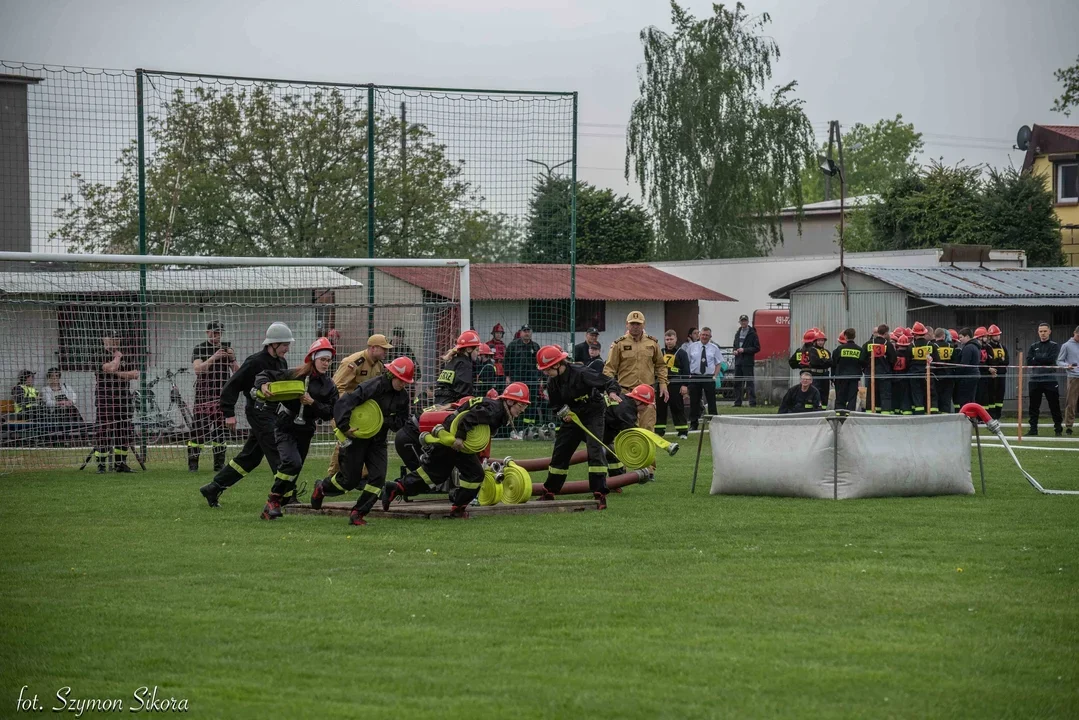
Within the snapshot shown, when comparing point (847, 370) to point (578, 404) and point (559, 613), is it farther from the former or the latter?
point (559, 613)

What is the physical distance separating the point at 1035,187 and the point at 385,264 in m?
35.2

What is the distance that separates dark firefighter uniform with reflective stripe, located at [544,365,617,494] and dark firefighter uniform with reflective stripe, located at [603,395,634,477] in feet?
1.84

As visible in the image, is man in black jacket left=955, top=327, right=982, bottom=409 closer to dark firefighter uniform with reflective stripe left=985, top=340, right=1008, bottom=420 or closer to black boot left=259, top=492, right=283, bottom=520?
dark firefighter uniform with reflective stripe left=985, top=340, right=1008, bottom=420

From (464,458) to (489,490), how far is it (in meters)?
0.88

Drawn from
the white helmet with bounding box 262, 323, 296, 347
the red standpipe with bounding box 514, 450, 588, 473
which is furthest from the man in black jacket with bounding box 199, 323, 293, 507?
the red standpipe with bounding box 514, 450, 588, 473

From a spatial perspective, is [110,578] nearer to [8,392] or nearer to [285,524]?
[285,524]

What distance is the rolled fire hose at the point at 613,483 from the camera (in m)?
14.7

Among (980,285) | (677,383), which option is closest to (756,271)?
(980,285)

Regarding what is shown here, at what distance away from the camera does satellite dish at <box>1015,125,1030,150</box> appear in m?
54.0

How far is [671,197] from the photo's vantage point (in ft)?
173

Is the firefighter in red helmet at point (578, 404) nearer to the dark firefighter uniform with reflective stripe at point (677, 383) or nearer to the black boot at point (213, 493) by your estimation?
the black boot at point (213, 493)

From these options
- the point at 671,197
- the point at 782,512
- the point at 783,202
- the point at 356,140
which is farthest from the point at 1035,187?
the point at 782,512

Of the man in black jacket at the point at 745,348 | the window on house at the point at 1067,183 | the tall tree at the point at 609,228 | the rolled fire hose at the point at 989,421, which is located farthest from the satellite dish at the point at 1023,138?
the rolled fire hose at the point at 989,421

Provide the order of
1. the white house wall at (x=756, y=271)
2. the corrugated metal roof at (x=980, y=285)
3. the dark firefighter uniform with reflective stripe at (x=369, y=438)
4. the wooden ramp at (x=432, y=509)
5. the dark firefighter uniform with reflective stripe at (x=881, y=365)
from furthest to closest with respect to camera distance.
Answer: the white house wall at (x=756, y=271)
the corrugated metal roof at (x=980, y=285)
the dark firefighter uniform with reflective stripe at (x=881, y=365)
the wooden ramp at (x=432, y=509)
the dark firefighter uniform with reflective stripe at (x=369, y=438)
